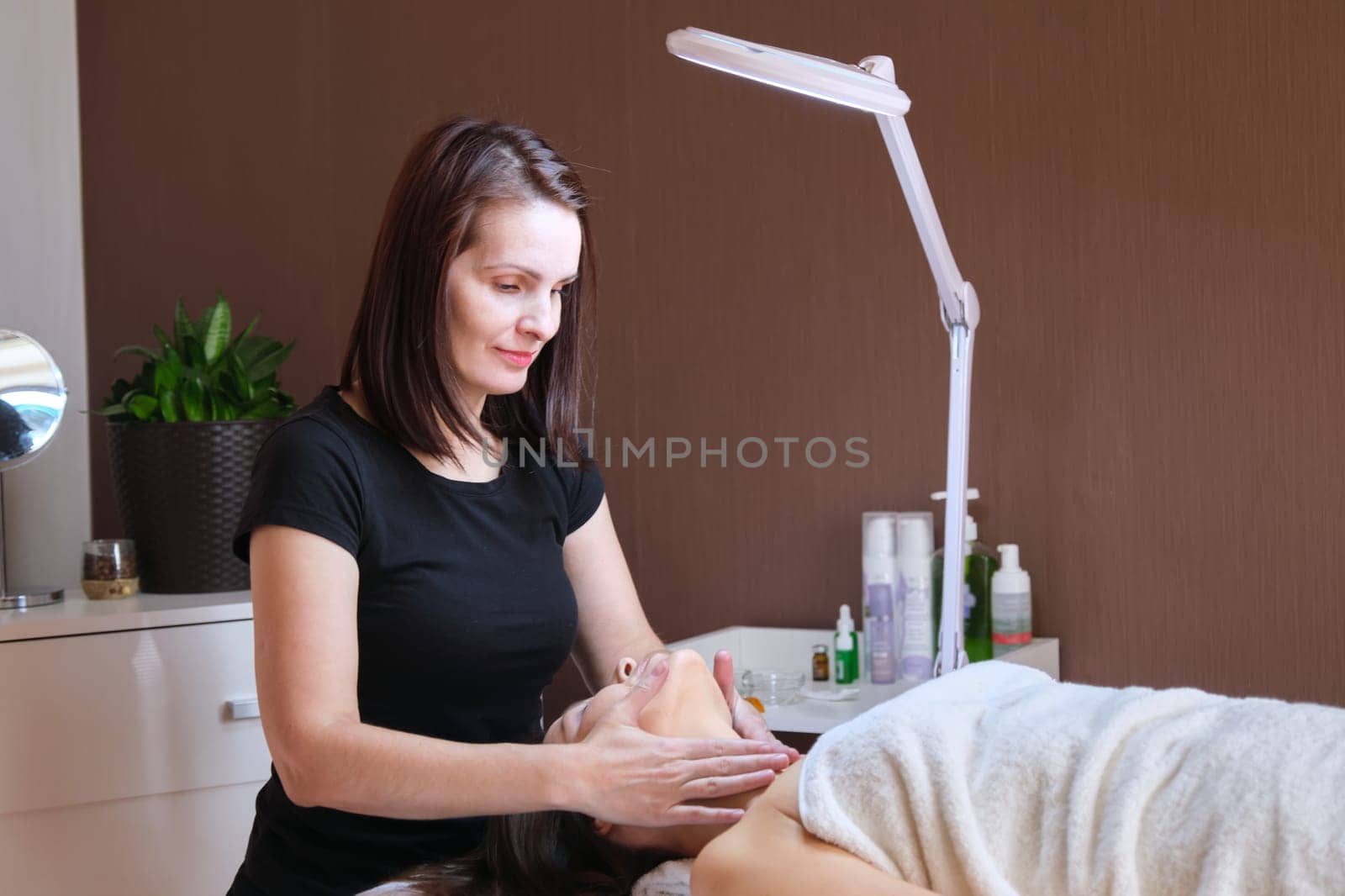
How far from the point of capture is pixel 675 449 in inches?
83.3

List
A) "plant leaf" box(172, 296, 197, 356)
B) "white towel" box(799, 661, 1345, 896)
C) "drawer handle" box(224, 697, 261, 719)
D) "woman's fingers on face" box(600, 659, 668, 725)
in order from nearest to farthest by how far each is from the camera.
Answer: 1. "white towel" box(799, 661, 1345, 896)
2. "woman's fingers on face" box(600, 659, 668, 725)
3. "drawer handle" box(224, 697, 261, 719)
4. "plant leaf" box(172, 296, 197, 356)

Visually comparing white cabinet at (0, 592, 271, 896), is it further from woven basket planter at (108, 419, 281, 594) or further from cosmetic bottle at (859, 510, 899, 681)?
cosmetic bottle at (859, 510, 899, 681)

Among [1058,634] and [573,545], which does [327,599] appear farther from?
[1058,634]

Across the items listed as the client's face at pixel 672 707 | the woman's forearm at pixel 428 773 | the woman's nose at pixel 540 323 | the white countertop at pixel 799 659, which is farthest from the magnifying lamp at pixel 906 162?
the woman's forearm at pixel 428 773

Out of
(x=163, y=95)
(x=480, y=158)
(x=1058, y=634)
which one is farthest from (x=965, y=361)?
(x=163, y=95)

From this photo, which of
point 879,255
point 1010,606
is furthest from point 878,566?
point 879,255

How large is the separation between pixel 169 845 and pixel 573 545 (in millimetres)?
868

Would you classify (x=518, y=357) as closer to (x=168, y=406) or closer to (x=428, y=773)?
(x=428, y=773)

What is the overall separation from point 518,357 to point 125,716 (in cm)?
93

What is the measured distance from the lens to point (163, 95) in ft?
8.04

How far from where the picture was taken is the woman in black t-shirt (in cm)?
106

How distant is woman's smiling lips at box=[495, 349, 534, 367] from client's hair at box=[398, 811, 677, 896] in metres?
0.43

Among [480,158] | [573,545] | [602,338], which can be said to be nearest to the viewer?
[480,158]
